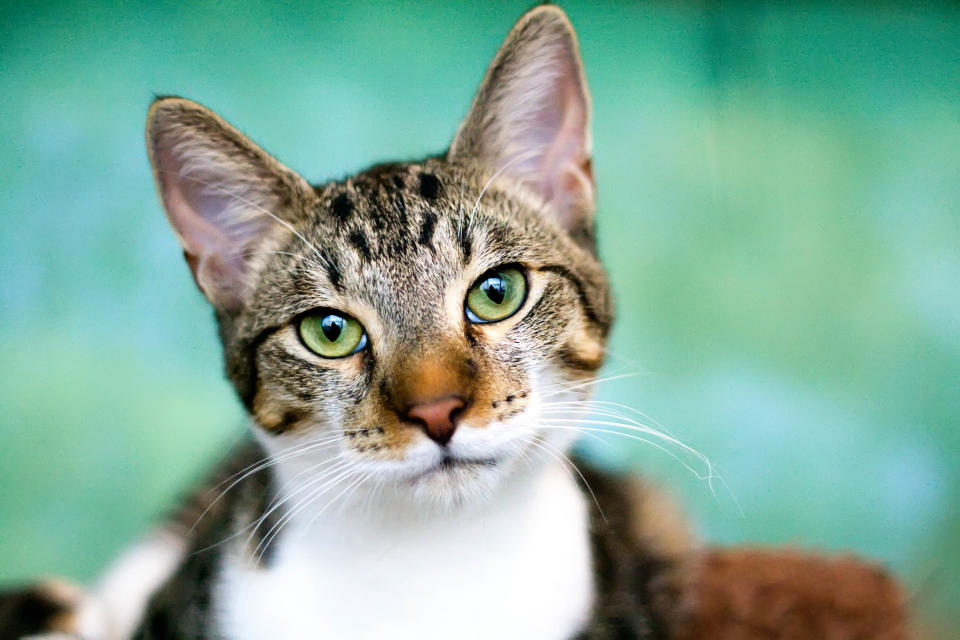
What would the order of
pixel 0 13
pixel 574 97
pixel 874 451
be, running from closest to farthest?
1. pixel 574 97
2. pixel 0 13
3. pixel 874 451

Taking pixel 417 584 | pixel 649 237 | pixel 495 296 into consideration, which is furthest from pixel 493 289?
pixel 649 237

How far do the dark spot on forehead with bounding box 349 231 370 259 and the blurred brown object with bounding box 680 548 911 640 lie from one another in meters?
0.75

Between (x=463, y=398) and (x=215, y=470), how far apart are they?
28.3 inches

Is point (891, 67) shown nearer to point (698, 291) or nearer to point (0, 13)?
point (698, 291)

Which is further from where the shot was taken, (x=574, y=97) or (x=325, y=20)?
(x=325, y=20)

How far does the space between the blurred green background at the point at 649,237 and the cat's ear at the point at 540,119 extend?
1.29 feet

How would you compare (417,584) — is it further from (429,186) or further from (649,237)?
(649,237)

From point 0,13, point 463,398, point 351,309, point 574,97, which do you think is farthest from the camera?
point 0,13

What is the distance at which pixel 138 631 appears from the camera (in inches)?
45.2

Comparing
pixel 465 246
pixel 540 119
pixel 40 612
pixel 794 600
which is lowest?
pixel 794 600

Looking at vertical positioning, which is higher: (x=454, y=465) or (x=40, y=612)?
(x=454, y=465)

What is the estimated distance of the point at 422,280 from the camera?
97cm

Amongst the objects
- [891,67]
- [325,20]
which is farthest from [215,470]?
[891,67]

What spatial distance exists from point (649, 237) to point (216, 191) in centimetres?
87
